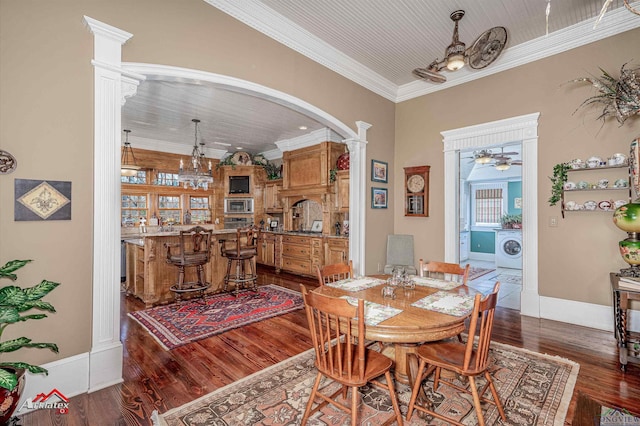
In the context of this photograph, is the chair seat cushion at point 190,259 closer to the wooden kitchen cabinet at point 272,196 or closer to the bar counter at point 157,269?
the bar counter at point 157,269

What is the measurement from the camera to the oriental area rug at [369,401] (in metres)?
1.93

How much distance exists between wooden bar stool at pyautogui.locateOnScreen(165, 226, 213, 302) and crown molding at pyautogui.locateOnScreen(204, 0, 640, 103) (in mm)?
2707

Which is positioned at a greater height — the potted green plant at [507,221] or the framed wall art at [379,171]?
the framed wall art at [379,171]

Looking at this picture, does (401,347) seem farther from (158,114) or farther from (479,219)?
(479,219)

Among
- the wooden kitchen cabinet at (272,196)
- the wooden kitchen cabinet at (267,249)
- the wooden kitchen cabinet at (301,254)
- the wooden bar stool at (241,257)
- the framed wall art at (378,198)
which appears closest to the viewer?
the framed wall art at (378,198)

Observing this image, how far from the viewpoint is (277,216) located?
8352 mm

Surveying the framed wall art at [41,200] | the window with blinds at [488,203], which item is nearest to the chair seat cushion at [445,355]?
the framed wall art at [41,200]

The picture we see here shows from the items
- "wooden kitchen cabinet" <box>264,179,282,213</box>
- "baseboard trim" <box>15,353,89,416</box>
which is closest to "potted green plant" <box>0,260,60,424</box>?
"baseboard trim" <box>15,353,89,416</box>

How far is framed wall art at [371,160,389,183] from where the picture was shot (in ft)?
15.4

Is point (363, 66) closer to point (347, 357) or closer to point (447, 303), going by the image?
point (447, 303)

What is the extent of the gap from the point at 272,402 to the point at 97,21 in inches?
121

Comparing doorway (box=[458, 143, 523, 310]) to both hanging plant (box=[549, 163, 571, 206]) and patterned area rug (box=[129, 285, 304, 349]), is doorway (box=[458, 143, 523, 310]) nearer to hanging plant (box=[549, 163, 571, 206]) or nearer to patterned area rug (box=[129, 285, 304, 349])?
hanging plant (box=[549, 163, 571, 206])

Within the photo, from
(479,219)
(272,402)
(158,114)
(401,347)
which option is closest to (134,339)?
(272,402)

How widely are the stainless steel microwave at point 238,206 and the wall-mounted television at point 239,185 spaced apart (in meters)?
0.25
